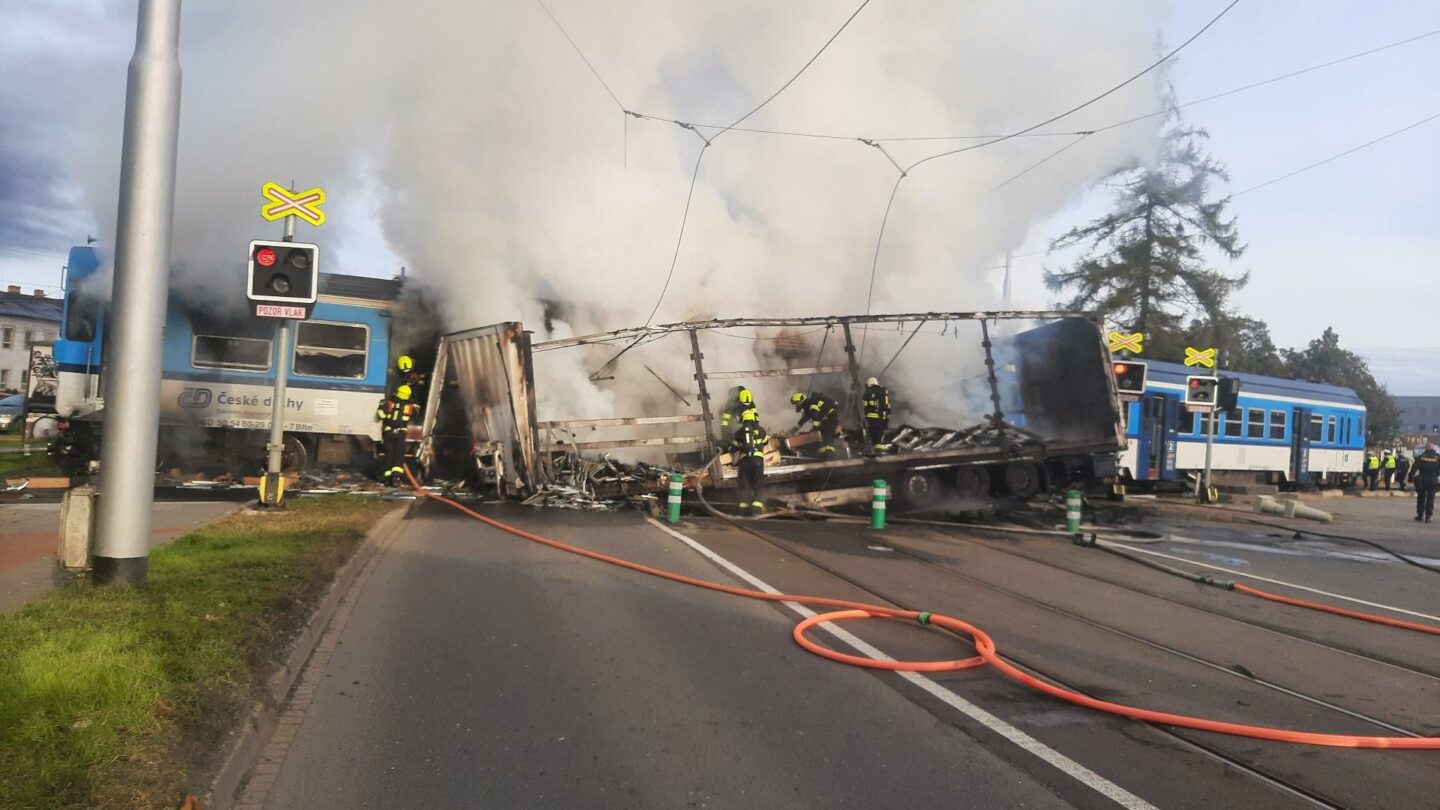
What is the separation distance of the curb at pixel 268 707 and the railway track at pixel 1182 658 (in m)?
4.18

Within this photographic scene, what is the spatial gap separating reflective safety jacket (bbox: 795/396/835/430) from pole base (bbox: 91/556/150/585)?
33.2 ft

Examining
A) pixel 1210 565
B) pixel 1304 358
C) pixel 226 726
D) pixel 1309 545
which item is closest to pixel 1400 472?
pixel 1309 545

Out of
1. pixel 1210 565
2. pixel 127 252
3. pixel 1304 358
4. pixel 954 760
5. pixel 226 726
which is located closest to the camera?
pixel 226 726

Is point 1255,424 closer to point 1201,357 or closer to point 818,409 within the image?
point 1201,357

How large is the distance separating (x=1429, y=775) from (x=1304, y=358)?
68.2 metres

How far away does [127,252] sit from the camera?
5949mm

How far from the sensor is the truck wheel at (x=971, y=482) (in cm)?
1503

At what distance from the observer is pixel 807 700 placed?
5.12 m

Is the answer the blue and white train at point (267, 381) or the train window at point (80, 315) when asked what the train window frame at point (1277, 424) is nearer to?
the blue and white train at point (267, 381)

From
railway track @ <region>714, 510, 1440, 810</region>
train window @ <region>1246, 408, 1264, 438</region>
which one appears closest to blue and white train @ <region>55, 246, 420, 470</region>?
railway track @ <region>714, 510, 1440, 810</region>

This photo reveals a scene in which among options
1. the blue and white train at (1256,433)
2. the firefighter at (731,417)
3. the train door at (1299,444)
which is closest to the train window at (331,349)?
the firefighter at (731,417)

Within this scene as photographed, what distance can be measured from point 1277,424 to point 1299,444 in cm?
153

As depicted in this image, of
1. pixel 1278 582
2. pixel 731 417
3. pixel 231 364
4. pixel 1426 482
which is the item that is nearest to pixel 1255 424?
pixel 1426 482

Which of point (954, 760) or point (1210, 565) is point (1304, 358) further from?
point (954, 760)
